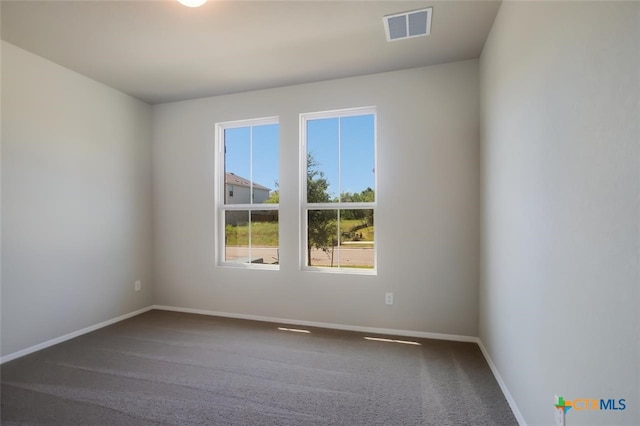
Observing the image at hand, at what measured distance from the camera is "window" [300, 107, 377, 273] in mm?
3340

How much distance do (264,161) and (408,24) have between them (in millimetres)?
2179

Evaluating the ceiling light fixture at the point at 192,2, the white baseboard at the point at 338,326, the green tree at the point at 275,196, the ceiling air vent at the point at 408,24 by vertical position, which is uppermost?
the ceiling air vent at the point at 408,24

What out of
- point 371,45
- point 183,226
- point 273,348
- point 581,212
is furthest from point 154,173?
point 581,212

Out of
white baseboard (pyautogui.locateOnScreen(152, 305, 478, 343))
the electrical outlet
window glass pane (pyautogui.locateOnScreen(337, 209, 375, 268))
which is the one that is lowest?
white baseboard (pyautogui.locateOnScreen(152, 305, 478, 343))

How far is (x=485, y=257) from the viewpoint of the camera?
8.77ft

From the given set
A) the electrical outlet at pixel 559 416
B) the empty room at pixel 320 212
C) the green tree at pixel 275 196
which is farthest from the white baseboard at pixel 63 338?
the electrical outlet at pixel 559 416

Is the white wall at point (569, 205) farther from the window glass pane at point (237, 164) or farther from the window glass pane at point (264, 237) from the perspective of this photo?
the window glass pane at point (237, 164)

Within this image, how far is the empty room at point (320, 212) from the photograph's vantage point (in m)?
1.18

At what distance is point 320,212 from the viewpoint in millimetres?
3518

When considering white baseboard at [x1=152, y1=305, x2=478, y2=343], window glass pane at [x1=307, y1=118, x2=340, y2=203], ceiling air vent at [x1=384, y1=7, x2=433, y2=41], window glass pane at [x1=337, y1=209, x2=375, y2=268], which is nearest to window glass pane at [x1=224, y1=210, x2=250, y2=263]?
white baseboard at [x1=152, y1=305, x2=478, y2=343]

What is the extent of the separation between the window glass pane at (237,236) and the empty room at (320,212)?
0.04m

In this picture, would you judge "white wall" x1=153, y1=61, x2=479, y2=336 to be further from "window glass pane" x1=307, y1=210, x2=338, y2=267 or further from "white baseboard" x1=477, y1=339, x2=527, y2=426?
"white baseboard" x1=477, y1=339, x2=527, y2=426

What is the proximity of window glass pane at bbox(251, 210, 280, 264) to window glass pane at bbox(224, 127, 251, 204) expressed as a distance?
30 cm

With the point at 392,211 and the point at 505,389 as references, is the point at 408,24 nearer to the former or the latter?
the point at 392,211
